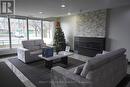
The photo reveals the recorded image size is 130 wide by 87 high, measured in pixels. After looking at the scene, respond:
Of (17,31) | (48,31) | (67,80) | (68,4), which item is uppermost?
(68,4)

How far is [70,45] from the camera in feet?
23.7

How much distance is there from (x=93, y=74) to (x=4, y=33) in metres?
6.29

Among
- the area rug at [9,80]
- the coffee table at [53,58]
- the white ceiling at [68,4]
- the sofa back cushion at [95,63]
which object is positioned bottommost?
the area rug at [9,80]

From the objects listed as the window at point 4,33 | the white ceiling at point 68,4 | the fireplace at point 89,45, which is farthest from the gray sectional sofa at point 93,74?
the window at point 4,33

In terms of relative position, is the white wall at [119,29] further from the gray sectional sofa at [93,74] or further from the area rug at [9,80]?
the area rug at [9,80]

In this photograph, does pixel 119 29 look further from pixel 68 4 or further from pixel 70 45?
pixel 70 45

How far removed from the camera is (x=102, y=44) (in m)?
5.13

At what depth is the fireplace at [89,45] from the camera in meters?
5.24

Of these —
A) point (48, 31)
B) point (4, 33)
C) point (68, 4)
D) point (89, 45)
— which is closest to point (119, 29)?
point (89, 45)

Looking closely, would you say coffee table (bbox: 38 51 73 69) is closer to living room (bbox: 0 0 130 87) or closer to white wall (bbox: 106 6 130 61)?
living room (bbox: 0 0 130 87)

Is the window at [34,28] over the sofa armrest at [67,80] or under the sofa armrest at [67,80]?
over

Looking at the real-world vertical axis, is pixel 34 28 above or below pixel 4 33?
above

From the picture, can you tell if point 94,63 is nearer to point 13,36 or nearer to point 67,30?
point 67,30

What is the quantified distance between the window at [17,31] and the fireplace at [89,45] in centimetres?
364
